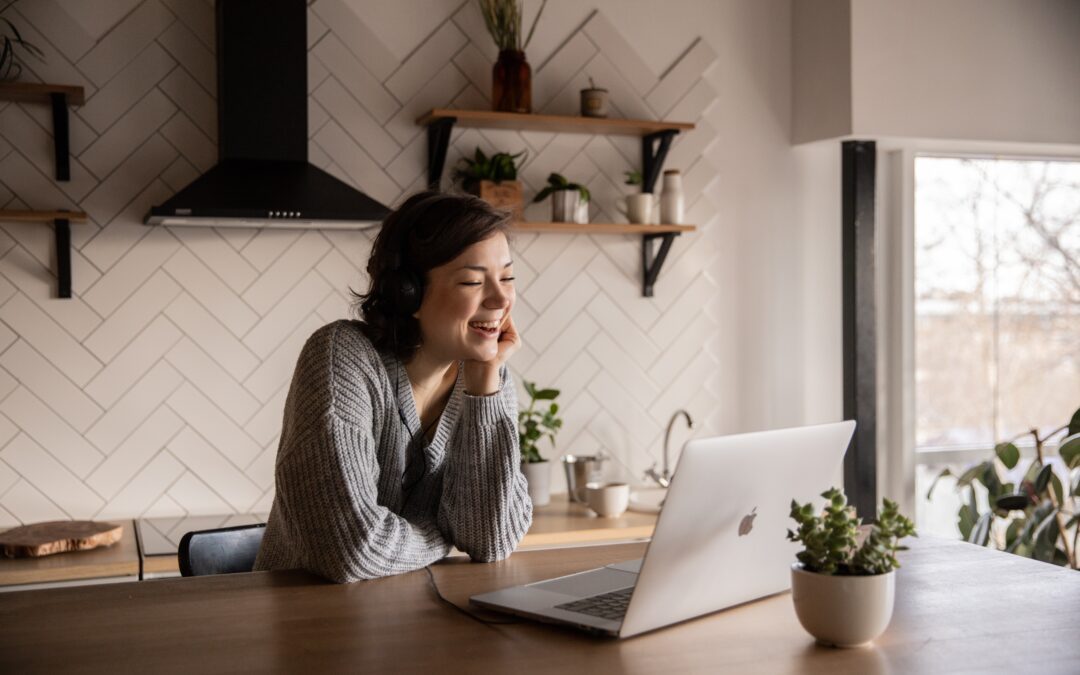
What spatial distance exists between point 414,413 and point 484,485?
0.67 ft

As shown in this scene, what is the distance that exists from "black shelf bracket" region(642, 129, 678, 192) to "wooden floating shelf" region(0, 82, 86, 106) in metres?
1.68

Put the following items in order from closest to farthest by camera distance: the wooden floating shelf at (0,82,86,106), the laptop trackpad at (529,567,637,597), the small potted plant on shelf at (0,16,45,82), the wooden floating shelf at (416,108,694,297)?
the laptop trackpad at (529,567,637,597) < the wooden floating shelf at (0,82,86,106) < the small potted plant on shelf at (0,16,45,82) < the wooden floating shelf at (416,108,694,297)

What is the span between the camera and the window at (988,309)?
3756 millimetres

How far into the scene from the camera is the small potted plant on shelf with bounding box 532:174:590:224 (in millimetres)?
3305

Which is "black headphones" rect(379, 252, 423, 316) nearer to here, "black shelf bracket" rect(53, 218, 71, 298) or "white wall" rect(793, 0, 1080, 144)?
"black shelf bracket" rect(53, 218, 71, 298)

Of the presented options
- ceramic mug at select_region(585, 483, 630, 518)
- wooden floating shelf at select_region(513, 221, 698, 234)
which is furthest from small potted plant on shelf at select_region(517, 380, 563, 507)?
wooden floating shelf at select_region(513, 221, 698, 234)

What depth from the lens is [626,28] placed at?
11.7 feet

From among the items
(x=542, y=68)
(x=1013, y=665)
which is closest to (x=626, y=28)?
(x=542, y=68)

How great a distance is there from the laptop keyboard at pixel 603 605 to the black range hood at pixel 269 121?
1.63 meters

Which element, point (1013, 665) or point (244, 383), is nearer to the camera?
point (1013, 665)

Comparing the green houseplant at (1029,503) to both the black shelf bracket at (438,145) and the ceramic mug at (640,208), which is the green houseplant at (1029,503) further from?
the black shelf bracket at (438,145)

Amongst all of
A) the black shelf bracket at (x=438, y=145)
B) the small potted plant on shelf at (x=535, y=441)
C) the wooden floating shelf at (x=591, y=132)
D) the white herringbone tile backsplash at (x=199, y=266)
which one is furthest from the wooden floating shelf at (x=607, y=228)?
the small potted plant on shelf at (x=535, y=441)

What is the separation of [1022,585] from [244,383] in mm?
2237

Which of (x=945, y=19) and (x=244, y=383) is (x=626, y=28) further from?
(x=244, y=383)
